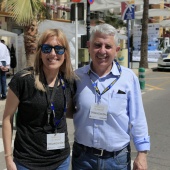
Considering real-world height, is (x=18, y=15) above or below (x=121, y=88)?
above

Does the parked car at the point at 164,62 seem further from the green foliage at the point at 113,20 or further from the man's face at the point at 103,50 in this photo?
the green foliage at the point at 113,20

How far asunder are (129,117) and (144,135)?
17 centimetres

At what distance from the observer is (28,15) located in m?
9.72

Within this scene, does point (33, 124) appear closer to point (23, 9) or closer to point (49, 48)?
point (49, 48)

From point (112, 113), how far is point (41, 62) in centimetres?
64

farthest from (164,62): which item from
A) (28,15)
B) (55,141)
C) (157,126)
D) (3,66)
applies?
(55,141)

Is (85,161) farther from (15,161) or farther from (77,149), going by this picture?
(15,161)

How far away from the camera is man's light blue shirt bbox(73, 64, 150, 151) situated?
2.40m

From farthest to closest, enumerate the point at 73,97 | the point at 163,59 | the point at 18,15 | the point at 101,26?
1. the point at 163,59
2. the point at 18,15
3. the point at 73,97
4. the point at 101,26

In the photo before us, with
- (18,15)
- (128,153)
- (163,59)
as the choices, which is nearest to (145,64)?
(163,59)

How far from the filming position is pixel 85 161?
2.47m

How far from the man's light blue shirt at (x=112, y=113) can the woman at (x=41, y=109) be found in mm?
132

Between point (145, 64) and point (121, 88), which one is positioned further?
point (145, 64)

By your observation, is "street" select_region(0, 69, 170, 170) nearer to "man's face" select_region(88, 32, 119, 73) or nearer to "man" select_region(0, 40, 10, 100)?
"man" select_region(0, 40, 10, 100)
